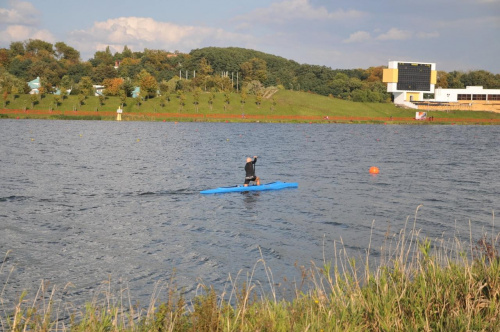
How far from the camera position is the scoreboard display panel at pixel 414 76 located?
186m

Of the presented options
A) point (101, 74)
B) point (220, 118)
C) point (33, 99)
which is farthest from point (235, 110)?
point (101, 74)

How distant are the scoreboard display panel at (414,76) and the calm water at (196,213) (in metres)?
141

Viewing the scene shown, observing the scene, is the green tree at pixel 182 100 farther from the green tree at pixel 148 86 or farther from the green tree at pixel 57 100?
the green tree at pixel 57 100

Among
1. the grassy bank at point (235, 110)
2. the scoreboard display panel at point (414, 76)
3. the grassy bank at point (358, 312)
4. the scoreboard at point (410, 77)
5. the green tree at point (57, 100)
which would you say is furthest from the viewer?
the scoreboard display panel at point (414, 76)

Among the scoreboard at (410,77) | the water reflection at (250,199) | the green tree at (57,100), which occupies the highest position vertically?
the scoreboard at (410,77)

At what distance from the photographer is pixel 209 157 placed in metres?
53.5

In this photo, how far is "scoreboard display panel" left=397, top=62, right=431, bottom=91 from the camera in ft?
611

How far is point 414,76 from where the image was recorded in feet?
619

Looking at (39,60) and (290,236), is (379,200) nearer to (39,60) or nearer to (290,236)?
(290,236)

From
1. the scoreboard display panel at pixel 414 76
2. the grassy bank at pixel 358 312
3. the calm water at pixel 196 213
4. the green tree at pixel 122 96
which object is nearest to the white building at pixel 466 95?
the scoreboard display panel at pixel 414 76

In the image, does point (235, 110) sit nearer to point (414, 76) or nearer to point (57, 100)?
point (57, 100)

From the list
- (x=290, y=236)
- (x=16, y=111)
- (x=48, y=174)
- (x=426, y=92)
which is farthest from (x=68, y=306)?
(x=426, y=92)

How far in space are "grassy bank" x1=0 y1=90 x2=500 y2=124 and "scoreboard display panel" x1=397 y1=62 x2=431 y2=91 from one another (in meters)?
14.0

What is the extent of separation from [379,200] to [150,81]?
133 metres
